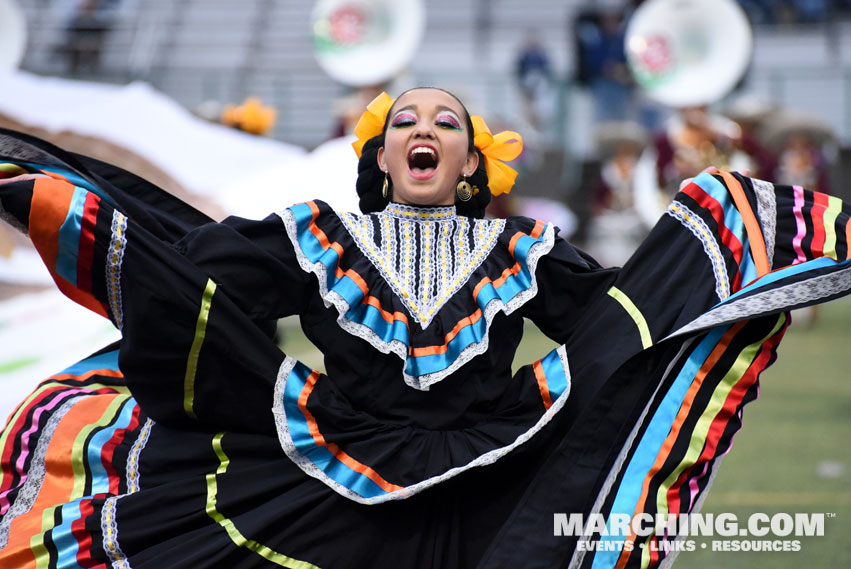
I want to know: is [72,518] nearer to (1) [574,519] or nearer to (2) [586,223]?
(1) [574,519]

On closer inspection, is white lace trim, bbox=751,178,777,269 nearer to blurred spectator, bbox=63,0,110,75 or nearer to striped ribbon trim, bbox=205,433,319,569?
striped ribbon trim, bbox=205,433,319,569

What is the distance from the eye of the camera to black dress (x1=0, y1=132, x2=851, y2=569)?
258 cm

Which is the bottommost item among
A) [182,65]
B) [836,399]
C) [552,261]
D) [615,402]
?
[836,399]

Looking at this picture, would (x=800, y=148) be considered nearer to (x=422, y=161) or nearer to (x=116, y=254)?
(x=422, y=161)

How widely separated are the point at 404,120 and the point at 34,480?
1.25 m

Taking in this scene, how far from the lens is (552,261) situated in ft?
9.46

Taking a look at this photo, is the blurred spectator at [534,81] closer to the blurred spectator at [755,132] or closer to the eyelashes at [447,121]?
the blurred spectator at [755,132]

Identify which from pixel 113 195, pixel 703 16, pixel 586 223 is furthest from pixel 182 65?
pixel 113 195

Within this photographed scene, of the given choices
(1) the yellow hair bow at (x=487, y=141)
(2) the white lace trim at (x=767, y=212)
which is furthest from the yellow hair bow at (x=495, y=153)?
(2) the white lace trim at (x=767, y=212)

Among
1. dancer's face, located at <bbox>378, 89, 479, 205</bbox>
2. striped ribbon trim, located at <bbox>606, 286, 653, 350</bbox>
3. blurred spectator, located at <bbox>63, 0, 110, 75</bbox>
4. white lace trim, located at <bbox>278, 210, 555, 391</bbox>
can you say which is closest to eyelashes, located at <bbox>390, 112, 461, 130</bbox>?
dancer's face, located at <bbox>378, 89, 479, 205</bbox>

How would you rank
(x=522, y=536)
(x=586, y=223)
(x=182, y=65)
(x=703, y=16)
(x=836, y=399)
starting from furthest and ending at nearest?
(x=182, y=65) → (x=586, y=223) → (x=703, y=16) → (x=836, y=399) → (x=522, y=536)

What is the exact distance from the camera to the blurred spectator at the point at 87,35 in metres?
14.4

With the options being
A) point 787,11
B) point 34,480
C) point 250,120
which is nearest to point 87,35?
point 250,120

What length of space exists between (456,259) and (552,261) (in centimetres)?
25
